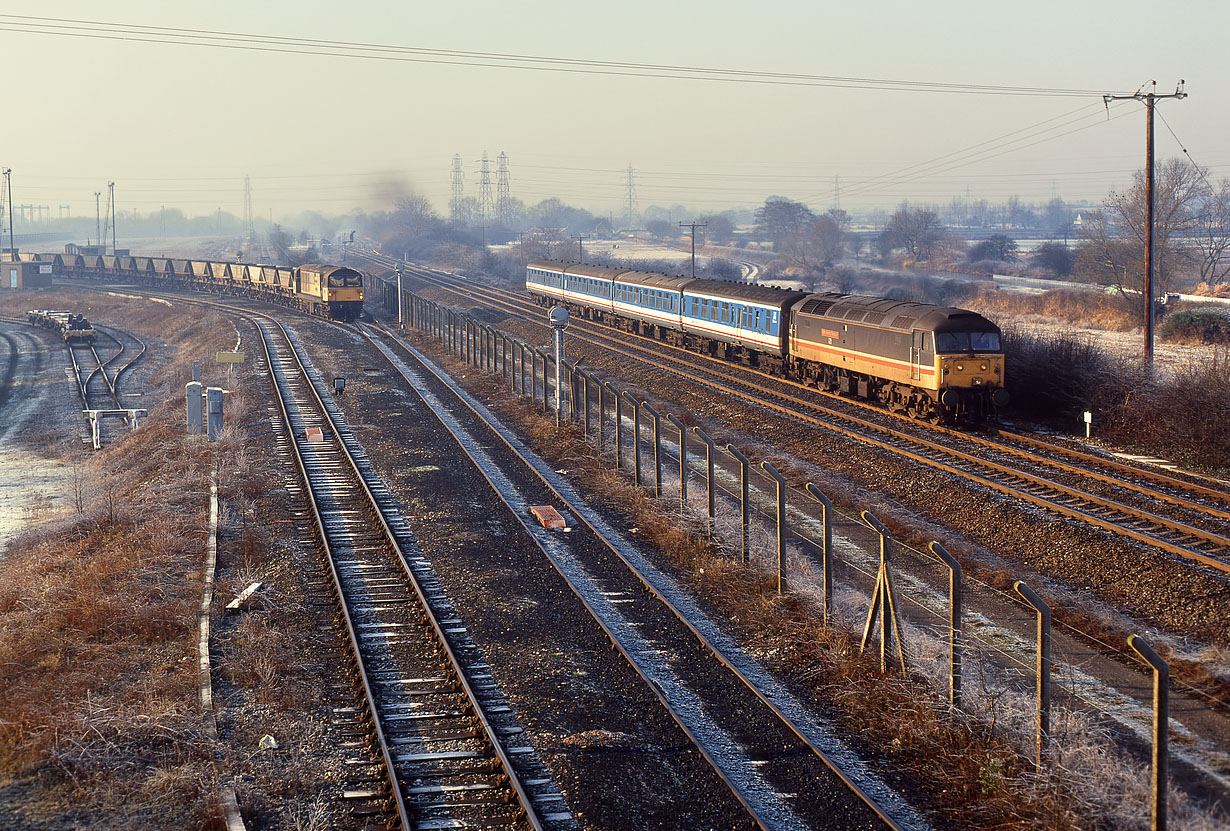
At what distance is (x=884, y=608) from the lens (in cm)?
1279

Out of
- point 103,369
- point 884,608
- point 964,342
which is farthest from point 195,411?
point 103,369

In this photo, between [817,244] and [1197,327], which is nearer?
[1197,327]

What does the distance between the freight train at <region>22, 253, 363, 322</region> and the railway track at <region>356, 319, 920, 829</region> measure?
42770 millimetres

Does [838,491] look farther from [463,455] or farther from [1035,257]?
[1035,257]

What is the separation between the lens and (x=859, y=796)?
32.3 ft

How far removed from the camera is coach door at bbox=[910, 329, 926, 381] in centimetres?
2736

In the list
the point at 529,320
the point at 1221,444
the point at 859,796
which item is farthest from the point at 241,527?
the point at 529,320

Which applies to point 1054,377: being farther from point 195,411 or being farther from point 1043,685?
point 195,411

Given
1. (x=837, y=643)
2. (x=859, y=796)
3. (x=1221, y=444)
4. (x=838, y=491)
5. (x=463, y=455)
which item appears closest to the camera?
(x=859, y=796)

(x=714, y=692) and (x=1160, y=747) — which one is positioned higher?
(x=1160, y=747)

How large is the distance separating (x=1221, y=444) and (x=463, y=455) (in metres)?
17.2

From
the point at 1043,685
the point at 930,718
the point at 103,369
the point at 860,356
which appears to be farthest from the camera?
the point at 103,369

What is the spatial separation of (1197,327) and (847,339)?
867 inches

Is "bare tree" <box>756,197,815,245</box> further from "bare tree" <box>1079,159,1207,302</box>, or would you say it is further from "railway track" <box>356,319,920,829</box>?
"railway track" <box>356,319,920,829</box>
